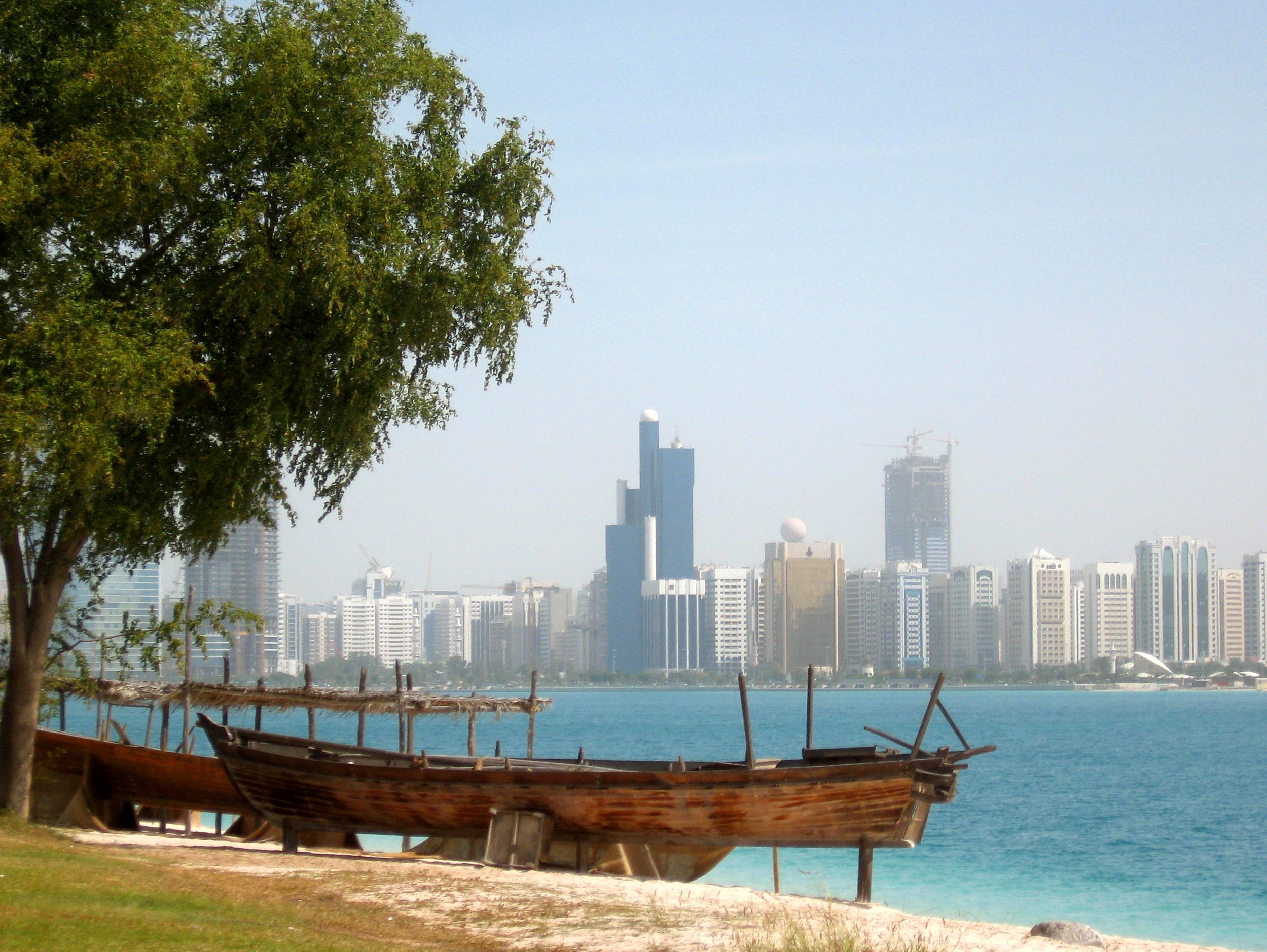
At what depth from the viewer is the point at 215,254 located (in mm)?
16266

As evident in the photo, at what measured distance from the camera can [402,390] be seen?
1833 centimetres

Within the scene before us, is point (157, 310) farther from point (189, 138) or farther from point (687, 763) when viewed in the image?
point (687, 763)

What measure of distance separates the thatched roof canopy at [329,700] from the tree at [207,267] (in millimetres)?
7163

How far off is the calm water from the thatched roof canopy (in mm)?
4173

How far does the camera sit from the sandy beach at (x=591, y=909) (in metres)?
12.2

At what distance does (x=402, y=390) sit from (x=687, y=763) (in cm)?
659

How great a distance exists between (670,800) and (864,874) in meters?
2.66

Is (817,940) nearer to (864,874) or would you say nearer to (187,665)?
(864,874)

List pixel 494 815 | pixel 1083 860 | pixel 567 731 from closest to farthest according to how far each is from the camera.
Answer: pixel 494 815 → pixel 1083 860 → pixel 567 731

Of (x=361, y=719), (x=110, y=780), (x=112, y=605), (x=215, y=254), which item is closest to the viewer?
(x=215, y=254)

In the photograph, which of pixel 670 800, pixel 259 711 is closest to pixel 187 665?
pixel 259 711

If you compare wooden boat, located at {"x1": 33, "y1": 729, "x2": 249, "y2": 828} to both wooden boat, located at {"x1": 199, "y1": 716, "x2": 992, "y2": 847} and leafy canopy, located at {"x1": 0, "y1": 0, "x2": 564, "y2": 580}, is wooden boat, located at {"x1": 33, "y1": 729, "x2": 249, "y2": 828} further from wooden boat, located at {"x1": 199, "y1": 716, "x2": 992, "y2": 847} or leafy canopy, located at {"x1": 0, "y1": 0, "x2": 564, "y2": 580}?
leafy canopy, located at {"x1": 0, "y1": 0, "x2": 564, "y2": 580}

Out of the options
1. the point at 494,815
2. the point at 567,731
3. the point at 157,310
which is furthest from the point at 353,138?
the point at 567,731

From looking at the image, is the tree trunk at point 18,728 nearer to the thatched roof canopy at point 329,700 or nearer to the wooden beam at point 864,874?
the thatched roof canopy at point 329,700
